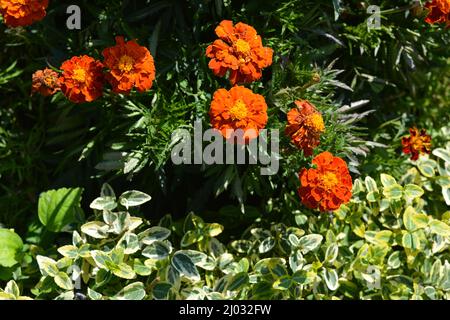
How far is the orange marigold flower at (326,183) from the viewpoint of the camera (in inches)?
78.7

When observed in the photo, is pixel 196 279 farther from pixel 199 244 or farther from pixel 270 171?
pixel 270 171

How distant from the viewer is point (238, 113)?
189cm

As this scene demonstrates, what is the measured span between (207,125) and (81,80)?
42 centimetres

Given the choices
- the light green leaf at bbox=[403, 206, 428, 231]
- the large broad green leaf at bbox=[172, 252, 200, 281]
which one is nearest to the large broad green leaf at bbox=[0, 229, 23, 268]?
the large broad green leaf at bbox=[172, 252, 200, 281]

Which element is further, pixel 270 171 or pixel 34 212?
pixel 34 212

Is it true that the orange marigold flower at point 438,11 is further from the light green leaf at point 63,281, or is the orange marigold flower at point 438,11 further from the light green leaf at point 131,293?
the light green leaf at point 63,281

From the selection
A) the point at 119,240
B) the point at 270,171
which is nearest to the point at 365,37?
the point at 270,171

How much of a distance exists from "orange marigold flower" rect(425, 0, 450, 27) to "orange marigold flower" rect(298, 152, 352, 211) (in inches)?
24.7

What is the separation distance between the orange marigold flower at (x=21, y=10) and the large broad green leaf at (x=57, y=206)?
605 mm

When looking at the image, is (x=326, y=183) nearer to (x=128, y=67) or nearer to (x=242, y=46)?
(x=242, y=46)

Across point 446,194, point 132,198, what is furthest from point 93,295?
point 446,194

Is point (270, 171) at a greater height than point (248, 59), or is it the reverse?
point (248, 59)
